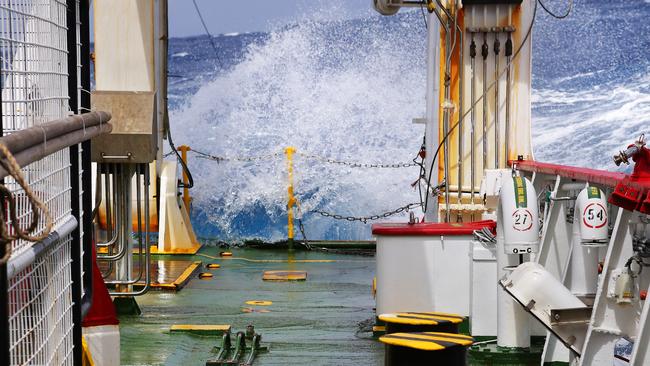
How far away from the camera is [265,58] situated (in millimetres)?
38219

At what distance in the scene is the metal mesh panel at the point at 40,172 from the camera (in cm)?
289

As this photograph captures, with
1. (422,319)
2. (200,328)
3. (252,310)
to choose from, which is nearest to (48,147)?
(422,319)

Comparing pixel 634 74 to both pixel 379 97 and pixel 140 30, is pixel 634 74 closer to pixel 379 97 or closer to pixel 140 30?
pixel 379 97

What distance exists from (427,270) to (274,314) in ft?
5.27

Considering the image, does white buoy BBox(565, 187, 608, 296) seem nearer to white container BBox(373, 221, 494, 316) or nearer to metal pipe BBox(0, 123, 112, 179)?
white container BBox(373, 221, 494, 316)

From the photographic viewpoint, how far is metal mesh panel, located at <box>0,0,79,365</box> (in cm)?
289

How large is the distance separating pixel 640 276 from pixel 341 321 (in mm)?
3524

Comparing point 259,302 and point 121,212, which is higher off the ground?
point 121,212

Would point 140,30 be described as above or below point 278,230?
above

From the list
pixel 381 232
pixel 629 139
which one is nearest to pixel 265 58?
pixel 629 139

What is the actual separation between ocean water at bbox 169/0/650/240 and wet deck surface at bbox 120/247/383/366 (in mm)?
8020

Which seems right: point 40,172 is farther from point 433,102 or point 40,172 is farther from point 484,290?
point 433,102

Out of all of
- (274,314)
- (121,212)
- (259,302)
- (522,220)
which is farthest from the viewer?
(259,302)

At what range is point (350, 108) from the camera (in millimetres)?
30109
